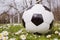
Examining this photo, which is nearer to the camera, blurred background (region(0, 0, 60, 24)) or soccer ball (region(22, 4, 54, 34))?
soccer ball (region(22, 4, 54, 34))

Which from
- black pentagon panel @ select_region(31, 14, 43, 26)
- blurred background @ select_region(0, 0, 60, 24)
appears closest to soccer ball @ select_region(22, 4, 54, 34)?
black pentagon panel @ select_region(31, 14, 43, 26)

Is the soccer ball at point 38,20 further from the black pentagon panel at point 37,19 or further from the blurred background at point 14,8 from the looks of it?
the blurred background at point 14,8

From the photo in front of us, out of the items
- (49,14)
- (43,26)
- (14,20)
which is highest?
(49,14)

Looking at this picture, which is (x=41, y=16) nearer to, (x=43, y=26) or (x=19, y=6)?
(x=43, y=26)

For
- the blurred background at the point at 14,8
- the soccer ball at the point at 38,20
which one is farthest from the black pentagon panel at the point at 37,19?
the blurred background at the point at 14,8

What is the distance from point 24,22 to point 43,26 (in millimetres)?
338

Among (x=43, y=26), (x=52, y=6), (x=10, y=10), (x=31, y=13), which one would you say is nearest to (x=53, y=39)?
(x=43, y=26)

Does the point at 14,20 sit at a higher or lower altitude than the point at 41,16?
lower

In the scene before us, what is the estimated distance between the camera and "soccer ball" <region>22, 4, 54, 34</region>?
9.18ft

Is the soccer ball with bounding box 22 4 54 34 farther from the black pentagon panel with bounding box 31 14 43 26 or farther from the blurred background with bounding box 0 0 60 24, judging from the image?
the blurred background with bounding box 0 0 60 24

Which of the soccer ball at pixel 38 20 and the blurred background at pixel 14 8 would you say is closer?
the soccer ball at pixel 38 20

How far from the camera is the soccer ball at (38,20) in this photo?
9.18ft

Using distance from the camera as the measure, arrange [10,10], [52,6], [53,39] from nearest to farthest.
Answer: [53,39], [52,6], [10,10]

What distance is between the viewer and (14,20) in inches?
332
